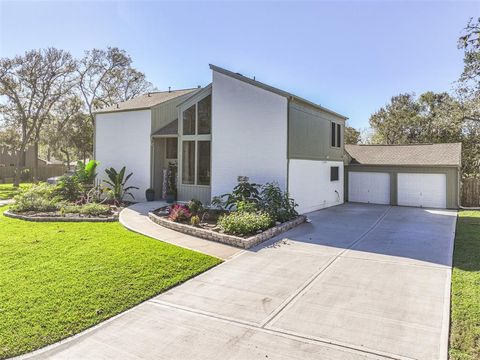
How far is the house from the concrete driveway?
18.7ft

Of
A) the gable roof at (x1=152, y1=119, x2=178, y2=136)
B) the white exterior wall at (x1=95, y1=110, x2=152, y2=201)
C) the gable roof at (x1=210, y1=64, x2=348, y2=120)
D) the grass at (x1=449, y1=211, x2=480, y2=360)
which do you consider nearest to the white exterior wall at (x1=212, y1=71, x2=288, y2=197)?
the gable roof at (x1=210, y1=64, x2=348, y2=120)

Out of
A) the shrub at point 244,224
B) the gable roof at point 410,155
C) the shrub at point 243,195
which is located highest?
the gable roof at point 410,155

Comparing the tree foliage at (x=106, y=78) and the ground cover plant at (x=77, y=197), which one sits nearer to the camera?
the ground cover plant at (x=77, y=197)

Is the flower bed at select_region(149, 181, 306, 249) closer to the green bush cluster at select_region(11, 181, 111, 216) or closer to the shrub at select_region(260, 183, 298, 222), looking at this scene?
the shrub at select_region(260, 183, 298, 222)

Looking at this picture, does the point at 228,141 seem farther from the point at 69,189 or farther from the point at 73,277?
the point at 73,277

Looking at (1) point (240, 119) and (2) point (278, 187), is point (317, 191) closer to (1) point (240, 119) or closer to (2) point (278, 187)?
(2) point (278, 187)

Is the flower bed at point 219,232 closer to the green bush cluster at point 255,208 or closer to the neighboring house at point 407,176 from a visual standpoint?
the green bush cluster at point 255,208

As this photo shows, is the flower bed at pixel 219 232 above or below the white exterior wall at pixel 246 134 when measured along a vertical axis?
below

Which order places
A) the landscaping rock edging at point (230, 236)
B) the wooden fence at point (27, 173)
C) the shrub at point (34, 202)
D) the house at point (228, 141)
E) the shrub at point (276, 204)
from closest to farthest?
the landscaping rock edging at point (230, 236)
the shrub at point (276, 204)
the house at point (228, 141)
the shrub at point (34, 202)
the wooden fence at point (27, 173)

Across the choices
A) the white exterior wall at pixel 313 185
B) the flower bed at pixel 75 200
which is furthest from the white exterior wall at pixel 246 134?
the flower bed at pixel 75 200

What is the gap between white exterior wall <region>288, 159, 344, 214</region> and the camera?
45.3 feet

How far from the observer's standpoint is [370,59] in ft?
63.6

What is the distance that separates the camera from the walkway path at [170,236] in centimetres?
851

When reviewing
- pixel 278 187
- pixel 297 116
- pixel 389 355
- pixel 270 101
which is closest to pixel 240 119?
pixel 270 101
